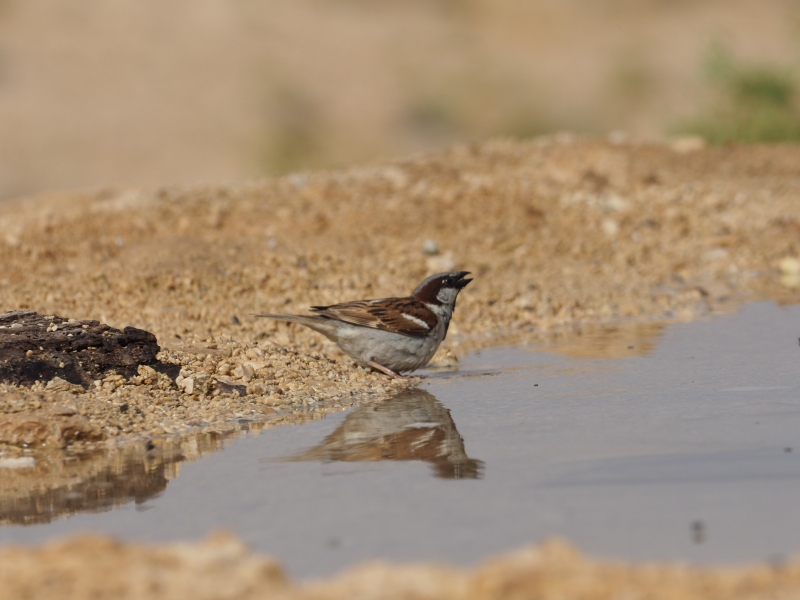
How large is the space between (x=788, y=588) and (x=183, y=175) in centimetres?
2471

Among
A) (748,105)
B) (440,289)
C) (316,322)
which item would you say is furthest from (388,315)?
(748,105)

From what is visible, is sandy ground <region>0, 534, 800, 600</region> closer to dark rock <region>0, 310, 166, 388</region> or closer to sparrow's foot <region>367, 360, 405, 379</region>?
dark rock <region>0, 310, 166, 388</region>

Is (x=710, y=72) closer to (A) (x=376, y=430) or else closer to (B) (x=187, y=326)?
(B) (x=187, y=326)

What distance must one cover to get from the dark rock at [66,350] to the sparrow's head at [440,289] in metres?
1.95

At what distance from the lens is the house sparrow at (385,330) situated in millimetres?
7129

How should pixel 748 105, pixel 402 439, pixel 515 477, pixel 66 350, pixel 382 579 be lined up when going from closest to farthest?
pixel 382 579
pixel 515 477
pixel 402 439
pixel 66 350
pixel 748 105

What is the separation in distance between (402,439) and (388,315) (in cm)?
206

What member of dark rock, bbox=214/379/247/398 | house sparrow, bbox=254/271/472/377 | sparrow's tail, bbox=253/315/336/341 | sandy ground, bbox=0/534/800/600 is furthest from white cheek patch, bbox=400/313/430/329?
sandy ground, bbox=0/534/800/600

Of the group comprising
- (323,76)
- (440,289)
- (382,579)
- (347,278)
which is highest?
(323,76)

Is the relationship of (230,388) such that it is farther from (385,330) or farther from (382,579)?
(382,579)

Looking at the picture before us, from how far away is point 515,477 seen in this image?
4.51 metres

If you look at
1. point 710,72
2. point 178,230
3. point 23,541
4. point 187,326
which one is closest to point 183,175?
point 710,72

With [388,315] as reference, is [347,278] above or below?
above

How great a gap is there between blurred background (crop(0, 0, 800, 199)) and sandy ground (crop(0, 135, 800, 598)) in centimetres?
545
